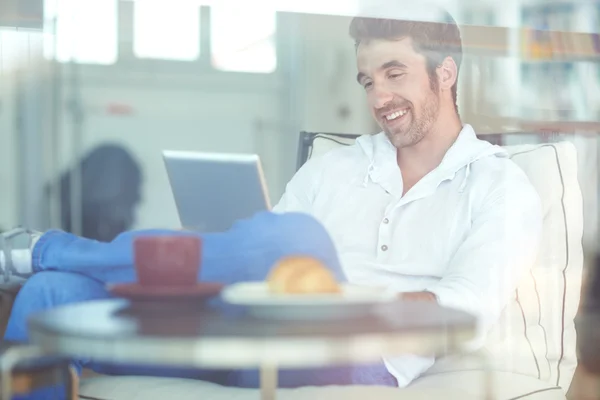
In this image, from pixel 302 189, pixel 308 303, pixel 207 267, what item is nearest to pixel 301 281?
pixel 308 303

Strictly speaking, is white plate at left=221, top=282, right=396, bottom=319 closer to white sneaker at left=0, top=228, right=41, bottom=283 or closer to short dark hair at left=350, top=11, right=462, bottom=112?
white sneaker at left=0, top=228, right=41, bottom=283

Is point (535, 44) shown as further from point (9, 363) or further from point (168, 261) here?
point (9, 363)

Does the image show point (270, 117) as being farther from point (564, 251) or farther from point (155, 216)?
point (564, 251)

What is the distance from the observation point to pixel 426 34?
1.51 metres

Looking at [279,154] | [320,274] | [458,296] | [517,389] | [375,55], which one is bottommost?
[517,389]

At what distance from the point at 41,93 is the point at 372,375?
690 mm

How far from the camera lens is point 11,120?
129 cm

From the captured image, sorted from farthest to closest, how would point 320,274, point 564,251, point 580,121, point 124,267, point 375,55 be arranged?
point 580,121 → point 564,251 → point 375,55 → point 124,267 → point 320,274

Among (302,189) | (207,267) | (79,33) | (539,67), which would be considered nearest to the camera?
(207,267)

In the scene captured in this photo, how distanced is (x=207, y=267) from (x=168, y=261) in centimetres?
20

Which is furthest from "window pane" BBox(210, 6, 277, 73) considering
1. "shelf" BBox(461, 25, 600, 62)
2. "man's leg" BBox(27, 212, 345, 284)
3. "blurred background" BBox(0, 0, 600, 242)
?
"shelf" BBox(461, 25, 600, 62)

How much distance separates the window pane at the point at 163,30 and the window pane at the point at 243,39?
0.05 m

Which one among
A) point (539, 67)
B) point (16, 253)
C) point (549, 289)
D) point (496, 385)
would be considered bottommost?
point (496, 385)

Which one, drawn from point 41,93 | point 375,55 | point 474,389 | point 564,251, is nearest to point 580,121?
point 564,251
